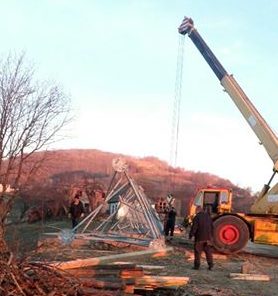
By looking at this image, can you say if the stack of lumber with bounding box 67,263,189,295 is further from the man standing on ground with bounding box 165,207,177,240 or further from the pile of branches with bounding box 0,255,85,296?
the man standing on ground with bounding box 165,207,177,240

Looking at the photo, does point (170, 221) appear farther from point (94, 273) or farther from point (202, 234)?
point (94, 273)

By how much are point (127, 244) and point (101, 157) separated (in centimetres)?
6229

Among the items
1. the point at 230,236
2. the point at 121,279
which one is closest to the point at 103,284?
the point at 121,279

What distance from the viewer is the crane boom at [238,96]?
68.1 ft

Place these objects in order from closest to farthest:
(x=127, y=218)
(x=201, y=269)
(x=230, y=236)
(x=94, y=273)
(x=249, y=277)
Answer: (x=94, y=273), (x=249, y=277), (x=201, y=269), (x=230, y=236), (x=127, y=218)

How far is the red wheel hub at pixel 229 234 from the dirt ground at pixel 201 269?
0.53 metres

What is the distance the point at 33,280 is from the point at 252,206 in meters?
14.1

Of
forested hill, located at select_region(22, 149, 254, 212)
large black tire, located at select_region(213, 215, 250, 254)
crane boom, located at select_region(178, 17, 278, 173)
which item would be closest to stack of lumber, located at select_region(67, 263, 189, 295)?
large black tire, located at select_region(213, 215, 250, 254)

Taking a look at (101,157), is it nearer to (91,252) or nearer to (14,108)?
(14,108)

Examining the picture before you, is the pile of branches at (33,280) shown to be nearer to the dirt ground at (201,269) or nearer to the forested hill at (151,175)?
the dirt ground at (201,269)

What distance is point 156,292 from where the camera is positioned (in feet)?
35.5

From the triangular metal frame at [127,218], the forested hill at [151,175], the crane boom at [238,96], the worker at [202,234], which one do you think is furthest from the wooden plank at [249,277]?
the forested hill at [151,175]

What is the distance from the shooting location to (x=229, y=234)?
19656 mm

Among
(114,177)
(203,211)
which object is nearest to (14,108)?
(114,177)
